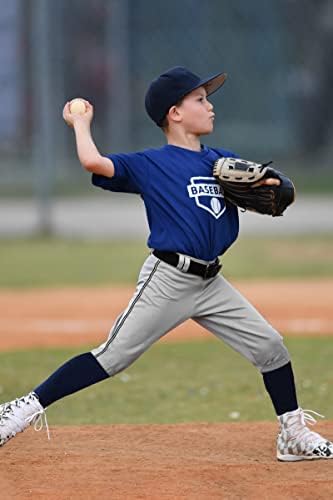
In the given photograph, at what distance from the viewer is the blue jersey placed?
4.86 meters

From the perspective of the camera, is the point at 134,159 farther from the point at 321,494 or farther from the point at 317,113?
the point at 317,113

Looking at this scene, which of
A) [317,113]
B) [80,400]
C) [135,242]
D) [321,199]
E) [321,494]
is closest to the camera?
[321,494]

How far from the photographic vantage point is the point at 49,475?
457 cm

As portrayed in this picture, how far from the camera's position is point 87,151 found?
4.77m

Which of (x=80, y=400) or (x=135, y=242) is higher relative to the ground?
(x=80, y=400)

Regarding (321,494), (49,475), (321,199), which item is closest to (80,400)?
(49,475)

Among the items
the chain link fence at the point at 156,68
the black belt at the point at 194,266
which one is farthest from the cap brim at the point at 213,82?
the chain link fence at the point at 156,68

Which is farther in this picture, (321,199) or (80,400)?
(321,199)

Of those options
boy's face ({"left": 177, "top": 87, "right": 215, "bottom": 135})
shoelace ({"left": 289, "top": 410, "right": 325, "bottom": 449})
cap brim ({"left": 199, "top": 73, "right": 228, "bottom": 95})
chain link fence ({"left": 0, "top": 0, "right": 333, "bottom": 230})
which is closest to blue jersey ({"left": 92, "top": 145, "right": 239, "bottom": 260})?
boy's face ({"left": 177, "top": 87, "right": 215, "bottom": 135})

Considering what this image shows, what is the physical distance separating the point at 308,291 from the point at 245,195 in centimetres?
704

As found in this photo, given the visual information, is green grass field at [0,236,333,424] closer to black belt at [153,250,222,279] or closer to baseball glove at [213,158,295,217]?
black belt at [153,250,222,279]

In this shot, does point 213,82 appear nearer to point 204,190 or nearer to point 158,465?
point 204,190

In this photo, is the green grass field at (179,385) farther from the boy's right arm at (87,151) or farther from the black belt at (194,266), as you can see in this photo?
the boy's right arm at (87,151)

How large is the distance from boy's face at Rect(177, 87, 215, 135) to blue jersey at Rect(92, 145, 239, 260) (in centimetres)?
13
